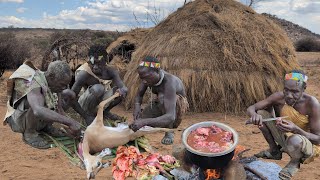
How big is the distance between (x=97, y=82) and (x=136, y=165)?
A: 69.2 inches

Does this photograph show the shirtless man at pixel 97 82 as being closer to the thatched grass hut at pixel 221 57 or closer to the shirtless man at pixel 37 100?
the shirtless man at pixel 37 100

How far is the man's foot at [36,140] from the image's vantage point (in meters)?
3.81

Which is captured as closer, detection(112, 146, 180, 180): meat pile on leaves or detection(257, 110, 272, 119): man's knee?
detection(112, 146, 180, 180): meat pile on leaves

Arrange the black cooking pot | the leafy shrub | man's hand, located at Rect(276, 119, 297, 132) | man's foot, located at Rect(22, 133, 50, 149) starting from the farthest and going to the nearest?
1. the leafy shrub
2. man's foot, located at Rect(22, 133, 50, 149)
3. man's hand, located at Rect(276, 119, 297, 132)
4. the black cooking pot

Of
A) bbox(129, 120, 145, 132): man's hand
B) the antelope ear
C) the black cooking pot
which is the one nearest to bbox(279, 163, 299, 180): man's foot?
the black cooking pot

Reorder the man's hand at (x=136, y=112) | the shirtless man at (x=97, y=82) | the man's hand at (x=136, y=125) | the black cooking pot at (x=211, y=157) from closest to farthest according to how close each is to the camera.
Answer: the black cooking pot at (x=211, y=157) < the man's hand at (x=136, y=125) < the man's hand at (x=136, y=112) < the shirtless man at (x=97, y=82)

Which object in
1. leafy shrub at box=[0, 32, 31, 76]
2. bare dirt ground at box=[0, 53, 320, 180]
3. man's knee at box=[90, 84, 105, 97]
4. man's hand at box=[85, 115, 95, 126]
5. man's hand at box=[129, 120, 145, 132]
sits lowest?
bare dirt ground at box=[0, 53, 320, 180]

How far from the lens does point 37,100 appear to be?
11.7 ft

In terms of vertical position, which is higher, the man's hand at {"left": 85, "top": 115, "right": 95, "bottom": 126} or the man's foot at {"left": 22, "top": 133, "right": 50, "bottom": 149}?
the man's hand at {"left": 85, "top": 115, "right": 95, "bottom": 126}

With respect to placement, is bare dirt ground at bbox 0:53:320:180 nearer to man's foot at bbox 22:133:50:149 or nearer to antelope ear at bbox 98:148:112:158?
man's foot at bbox 22:133:50:149

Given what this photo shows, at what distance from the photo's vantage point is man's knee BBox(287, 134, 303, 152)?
132 inches

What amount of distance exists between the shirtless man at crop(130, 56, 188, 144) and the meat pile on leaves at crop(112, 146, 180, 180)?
0.83ft

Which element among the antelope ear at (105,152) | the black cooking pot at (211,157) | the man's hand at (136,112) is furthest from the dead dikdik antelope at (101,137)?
the man's hand at (136,112)

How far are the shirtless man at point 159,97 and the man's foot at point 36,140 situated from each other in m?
0.87
